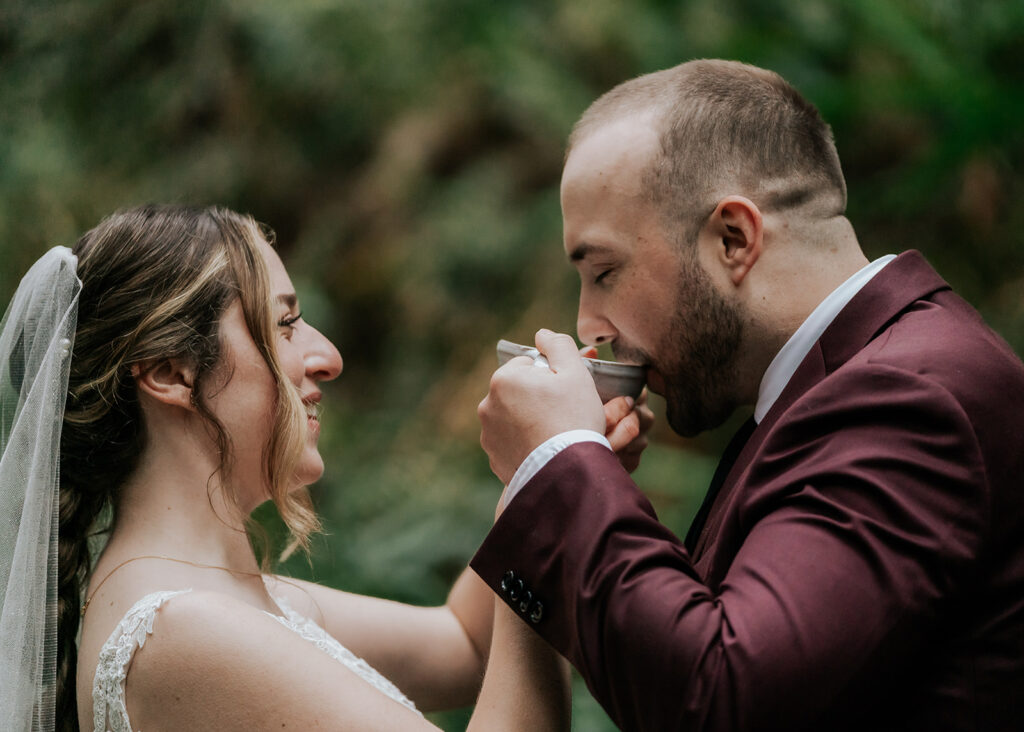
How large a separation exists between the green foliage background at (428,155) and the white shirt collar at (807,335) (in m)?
2.47

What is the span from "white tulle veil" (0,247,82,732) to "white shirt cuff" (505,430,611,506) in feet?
3.42

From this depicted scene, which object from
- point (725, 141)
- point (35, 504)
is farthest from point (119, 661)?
point (725, 141)

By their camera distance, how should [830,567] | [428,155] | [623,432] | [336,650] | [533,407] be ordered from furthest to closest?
[428,155] < [336,650] < [623,432] < [533,407] < [830,567]

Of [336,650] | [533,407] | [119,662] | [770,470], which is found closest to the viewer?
[770,470]

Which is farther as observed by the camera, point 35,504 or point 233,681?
point 35,504

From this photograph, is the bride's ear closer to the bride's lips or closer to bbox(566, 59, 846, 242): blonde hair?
the bride's lips

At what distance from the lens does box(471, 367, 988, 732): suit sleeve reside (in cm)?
134

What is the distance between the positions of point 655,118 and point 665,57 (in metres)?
3.41

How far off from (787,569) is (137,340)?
1.40m

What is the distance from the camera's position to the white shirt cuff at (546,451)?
162 cm

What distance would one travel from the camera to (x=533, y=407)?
171 centimetres

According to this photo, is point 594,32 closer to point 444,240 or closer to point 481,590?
point 444,240

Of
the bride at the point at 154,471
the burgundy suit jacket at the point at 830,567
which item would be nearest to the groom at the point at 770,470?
the burgundy suit jacket at the point at 830,567

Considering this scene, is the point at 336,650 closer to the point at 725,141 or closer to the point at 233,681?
the point at 233,681
